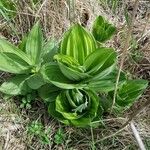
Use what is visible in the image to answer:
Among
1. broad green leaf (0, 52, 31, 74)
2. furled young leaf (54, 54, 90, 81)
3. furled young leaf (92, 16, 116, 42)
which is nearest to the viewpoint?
furled young leaf (54, 54, 90, 81)

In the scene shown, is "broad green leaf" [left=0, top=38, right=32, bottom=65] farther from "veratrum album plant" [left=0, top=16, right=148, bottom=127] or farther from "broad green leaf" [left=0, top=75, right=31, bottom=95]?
"broad green leaf" [left=0, top=75, right=31, bottom=95]

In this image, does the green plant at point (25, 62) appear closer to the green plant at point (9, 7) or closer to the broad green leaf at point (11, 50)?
the broad green leaf at point (11, 50)

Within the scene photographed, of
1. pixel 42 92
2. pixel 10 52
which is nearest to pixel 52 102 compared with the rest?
pixel 42 92

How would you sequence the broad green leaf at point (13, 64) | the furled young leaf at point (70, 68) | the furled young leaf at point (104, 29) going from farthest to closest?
the furled young leaf at point (104, 29)
the broad green leaf at point (13, 64)
the furled young leaf at point (70, 68)

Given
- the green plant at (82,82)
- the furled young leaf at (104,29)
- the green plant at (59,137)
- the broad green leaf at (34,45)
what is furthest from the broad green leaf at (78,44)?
the green plant at (59,137)

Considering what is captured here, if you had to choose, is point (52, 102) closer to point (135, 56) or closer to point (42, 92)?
point (42, 92)

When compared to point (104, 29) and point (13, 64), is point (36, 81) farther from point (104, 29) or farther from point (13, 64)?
point (104, 29)

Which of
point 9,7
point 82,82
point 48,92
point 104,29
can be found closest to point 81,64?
point 82,82

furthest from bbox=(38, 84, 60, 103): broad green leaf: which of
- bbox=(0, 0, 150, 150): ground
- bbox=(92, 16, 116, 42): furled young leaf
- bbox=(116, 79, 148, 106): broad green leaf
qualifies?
bbox=(92, 16, 116, 42): furled young leaf
